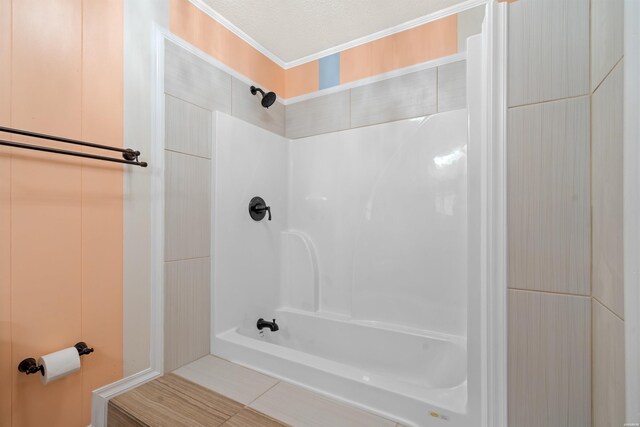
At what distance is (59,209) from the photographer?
100cm

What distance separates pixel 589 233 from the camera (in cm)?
75

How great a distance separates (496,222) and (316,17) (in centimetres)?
152

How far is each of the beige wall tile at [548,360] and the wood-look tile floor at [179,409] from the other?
0.79 m

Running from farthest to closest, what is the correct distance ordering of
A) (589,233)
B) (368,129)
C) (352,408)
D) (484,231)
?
(368,129) → (352,408) → (484,231) → (589,233)

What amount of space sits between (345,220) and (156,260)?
3.62 ft

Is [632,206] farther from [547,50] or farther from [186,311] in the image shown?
[186,311]

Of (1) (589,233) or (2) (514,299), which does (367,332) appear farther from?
(1) (589,233)

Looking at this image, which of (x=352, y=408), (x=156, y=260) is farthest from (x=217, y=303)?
(x=352, y=408)

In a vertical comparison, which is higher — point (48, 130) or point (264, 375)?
point (48, 130)

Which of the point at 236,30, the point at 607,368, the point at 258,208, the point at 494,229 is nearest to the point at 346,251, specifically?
the point at 258,208

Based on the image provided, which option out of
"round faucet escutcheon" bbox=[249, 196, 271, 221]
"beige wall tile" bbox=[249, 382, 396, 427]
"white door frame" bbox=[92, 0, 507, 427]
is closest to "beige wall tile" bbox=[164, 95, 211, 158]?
"round faucet escutcheon" bbox=[249, 196, 271, 221]

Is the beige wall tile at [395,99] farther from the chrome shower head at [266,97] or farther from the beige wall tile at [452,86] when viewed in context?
the chrome shower head at [266,97]

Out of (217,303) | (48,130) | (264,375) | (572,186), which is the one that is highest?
(48,130)

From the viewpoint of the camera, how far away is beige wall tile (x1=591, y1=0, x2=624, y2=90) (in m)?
0.59
